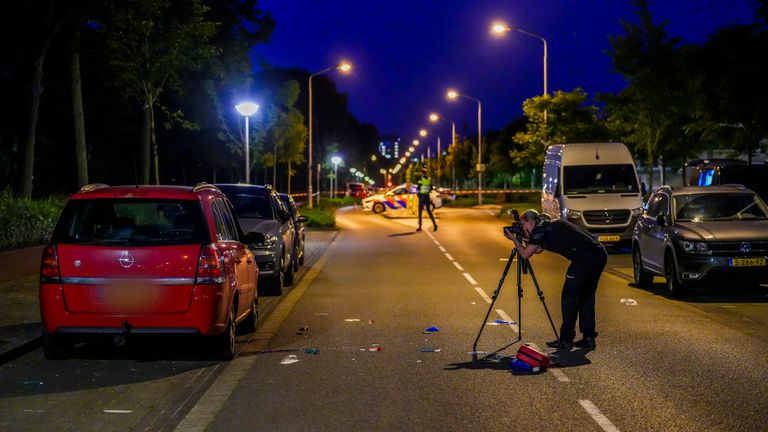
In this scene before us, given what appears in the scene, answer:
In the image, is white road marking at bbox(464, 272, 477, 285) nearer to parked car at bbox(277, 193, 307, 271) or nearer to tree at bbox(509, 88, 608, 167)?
parked car at bbox(277, 193, 307, 271)

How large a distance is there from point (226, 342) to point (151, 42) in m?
24.6

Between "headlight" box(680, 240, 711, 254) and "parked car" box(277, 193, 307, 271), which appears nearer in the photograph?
"headlight" box(680, 240, 711, 254)

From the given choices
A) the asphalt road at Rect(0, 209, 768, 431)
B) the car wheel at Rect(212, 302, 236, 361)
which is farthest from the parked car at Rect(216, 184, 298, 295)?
the car wheel at Rect(212, 302, 236, 361)

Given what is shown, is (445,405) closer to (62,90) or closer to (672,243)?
(672,243)

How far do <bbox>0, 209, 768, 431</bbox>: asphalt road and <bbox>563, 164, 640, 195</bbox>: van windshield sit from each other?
10.4 m

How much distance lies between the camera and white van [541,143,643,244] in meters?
23.5

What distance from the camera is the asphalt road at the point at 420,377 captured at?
22.1ft

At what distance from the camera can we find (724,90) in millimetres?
28938

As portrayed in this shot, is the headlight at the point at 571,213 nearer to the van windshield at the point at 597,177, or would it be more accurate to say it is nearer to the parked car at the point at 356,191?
the van windshield at the point at 597,177

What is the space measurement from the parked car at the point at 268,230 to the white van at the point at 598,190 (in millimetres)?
9262

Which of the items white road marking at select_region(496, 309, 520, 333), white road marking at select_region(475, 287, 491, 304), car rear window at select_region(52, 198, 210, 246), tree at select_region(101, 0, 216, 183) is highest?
tree at select_region(101, 0, 216, 183)

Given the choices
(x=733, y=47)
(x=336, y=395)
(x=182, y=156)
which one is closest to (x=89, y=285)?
(x=336, y=395)

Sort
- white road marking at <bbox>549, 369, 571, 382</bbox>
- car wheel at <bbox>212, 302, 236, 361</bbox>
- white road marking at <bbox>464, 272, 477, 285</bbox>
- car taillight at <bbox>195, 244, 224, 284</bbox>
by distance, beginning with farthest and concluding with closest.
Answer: white road marking at <bbox>464, 272, 477, 285</bbox>
car wheel at <bbox>212, 302, 236, 361</bbox>
car taillight at <bbox>195, 244, 224, 284</bbox>
white road marking at <bbox>549, 369, 571, 382</bbox>

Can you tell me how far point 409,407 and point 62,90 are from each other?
35761 mm
